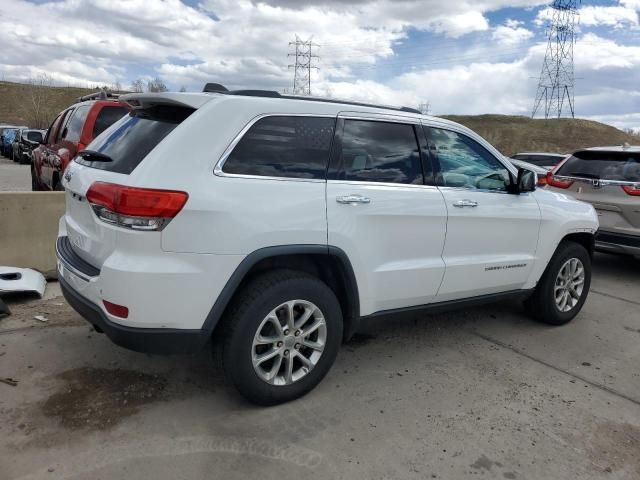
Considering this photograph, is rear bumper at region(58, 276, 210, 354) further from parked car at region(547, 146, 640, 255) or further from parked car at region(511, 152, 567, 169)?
parked car at region(511, 152, 567, 169)

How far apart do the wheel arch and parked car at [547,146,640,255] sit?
474cm

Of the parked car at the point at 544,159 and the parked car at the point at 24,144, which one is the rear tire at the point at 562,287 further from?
the parked car at the point at 24,144

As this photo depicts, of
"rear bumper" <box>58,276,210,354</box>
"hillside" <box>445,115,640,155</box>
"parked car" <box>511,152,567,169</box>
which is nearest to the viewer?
"rear bumper" <box>58,276,210,354</box>

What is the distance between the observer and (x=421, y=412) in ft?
11.0

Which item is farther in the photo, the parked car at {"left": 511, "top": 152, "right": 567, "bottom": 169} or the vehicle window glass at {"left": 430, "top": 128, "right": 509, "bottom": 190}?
the parked car at {"left": 511, "top": 152, "right": 567, "bottom": 169}

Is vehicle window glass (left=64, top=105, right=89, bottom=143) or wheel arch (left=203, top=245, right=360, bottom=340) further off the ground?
vehicle window glass (left=64, top=105, right=89, bottom=143)

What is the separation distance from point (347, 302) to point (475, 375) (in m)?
1.20

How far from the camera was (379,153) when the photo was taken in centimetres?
359

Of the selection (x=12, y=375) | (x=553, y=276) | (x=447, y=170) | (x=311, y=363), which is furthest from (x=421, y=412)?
(x=12, y=375)

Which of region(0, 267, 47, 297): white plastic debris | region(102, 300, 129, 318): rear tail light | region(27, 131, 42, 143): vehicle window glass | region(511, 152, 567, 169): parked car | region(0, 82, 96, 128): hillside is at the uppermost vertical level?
region(0, 82, 96, 128): hillside

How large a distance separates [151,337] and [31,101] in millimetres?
95307

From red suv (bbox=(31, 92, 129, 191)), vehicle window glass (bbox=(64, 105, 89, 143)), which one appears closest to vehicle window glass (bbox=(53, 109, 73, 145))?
red suv (bbox=(31, 92, 129, 191))

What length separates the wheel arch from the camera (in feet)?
9.52

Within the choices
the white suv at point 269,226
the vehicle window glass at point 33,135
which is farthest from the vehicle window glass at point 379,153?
the vehicle window glass at point 33,135
